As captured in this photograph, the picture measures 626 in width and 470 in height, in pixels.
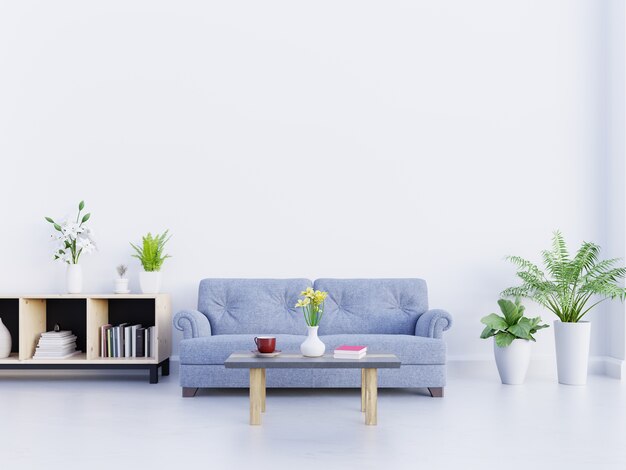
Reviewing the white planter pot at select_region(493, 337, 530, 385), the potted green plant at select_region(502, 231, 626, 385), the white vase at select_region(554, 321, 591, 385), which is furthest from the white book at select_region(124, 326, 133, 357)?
the white vase at select_region(554, 321, 591, 385)

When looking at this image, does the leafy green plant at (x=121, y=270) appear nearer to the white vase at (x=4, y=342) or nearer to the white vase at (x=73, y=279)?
the white vase at (x=73, y=279)

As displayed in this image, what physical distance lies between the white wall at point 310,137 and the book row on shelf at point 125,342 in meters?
0.58

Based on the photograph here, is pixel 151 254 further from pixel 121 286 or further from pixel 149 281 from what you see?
pixel 121 286

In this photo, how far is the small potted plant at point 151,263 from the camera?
5.51 meters

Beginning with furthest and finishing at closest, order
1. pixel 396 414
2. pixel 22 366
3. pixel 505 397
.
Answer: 1. pixel 22 366
2. pixel 505 397
3. pixel 396 414

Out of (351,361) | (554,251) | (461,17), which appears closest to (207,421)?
(351,361)

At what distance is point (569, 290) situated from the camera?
5.49m

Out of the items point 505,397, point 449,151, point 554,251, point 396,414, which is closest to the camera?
point 396,414

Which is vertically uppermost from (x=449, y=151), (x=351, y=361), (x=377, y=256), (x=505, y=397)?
(x=449, y=151)

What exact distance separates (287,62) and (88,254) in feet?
8.08

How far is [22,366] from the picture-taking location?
5.23m

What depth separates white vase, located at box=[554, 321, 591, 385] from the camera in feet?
17.0

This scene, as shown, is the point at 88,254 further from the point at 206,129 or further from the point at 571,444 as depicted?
the point at 571,444

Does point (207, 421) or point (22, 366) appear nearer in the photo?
point (207, 421)
